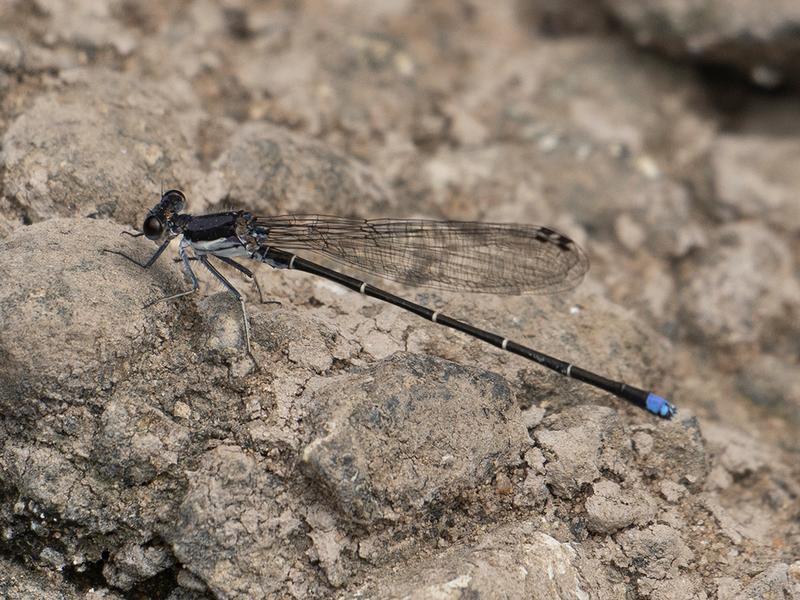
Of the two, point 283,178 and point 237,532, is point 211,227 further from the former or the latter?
point 237,532

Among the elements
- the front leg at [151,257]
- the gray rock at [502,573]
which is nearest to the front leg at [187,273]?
the front leg at [151,257]

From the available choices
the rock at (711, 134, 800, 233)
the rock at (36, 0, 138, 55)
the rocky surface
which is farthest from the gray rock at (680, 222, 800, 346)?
the rock at (36, 0, 138, 55)

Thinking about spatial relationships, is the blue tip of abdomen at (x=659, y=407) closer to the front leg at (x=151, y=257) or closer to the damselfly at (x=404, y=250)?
the damselfly at (x=404, y=250)

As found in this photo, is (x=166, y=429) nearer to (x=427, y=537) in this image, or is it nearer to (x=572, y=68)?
(x=427, y=537)

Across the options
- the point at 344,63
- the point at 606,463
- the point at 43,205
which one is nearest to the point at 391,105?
the point at 344,63

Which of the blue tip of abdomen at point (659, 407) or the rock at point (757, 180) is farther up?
the rock at point (757, 180)

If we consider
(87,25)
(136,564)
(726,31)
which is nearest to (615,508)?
(136,564)
